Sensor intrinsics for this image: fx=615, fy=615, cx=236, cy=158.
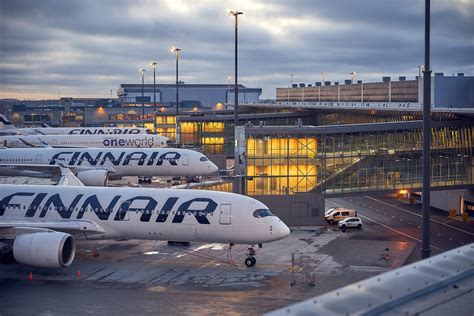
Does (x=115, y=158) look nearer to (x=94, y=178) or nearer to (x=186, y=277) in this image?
(x=94, y=178)

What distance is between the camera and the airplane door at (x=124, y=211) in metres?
37.6

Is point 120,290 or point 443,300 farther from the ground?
point 443,300

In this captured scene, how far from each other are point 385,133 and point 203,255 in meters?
25.2

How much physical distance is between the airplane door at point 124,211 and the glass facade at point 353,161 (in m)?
20.1

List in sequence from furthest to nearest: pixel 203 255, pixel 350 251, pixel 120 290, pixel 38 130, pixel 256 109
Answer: pixel 256 109 → pixel 38 130 → pixel 350 251 → pixel 203 255 → pixel 120 290

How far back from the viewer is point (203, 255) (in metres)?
41.6

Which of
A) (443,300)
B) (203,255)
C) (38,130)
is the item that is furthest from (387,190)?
(38,130)

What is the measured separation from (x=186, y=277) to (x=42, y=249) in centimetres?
820

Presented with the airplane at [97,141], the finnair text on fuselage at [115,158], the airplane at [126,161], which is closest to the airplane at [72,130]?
the airplane at [97,141]

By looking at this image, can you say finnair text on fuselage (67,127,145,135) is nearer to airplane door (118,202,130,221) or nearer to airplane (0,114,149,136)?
airplane (0,114,149,136)

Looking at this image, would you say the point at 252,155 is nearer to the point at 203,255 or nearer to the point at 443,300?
the point at 203,255

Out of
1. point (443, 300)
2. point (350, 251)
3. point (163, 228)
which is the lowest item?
point (350, 251)

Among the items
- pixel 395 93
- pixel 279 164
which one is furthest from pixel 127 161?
pixel 395 93

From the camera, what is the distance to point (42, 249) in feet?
111
